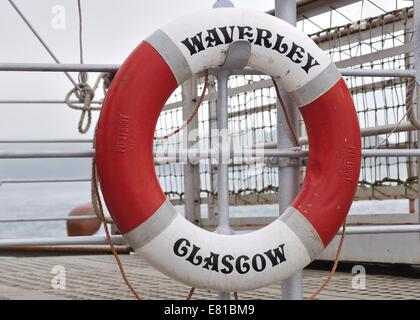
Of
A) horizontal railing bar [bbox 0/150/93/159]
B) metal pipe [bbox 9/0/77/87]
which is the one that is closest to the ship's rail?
horizontal railing bar [bbox 0/150/93/159]

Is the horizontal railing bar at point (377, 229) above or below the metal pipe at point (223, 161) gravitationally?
below

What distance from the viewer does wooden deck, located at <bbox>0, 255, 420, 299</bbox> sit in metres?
3.16

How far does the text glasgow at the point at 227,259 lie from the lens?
1.97 m

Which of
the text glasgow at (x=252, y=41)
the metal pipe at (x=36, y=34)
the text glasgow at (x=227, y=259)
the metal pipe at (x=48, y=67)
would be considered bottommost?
the text glasgow at (x=227, y=259)

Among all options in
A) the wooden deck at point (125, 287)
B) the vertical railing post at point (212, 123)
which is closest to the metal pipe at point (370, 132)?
the wooden deck at point (125, 287)

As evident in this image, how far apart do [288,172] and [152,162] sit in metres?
0.43

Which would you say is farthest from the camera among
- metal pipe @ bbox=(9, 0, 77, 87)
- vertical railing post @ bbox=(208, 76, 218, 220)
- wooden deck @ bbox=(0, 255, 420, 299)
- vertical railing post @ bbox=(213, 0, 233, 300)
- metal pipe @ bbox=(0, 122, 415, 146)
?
vertical railing post @ bbox=(208, 76, 218, 220)

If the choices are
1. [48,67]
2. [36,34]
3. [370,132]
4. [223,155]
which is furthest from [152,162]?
[370,132]

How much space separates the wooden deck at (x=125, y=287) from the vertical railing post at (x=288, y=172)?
850 millimetres

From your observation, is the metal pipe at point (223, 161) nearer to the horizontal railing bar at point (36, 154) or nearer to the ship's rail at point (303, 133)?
the ship's rail at point (303, 133)

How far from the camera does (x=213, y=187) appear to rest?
481cm

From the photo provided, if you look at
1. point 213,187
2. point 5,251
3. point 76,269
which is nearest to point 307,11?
point 213,187

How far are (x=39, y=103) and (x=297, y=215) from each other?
2.60m

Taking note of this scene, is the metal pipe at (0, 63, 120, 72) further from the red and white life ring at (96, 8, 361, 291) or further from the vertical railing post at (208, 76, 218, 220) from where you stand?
the vertical railing post at (208, 76, 218, 220)
